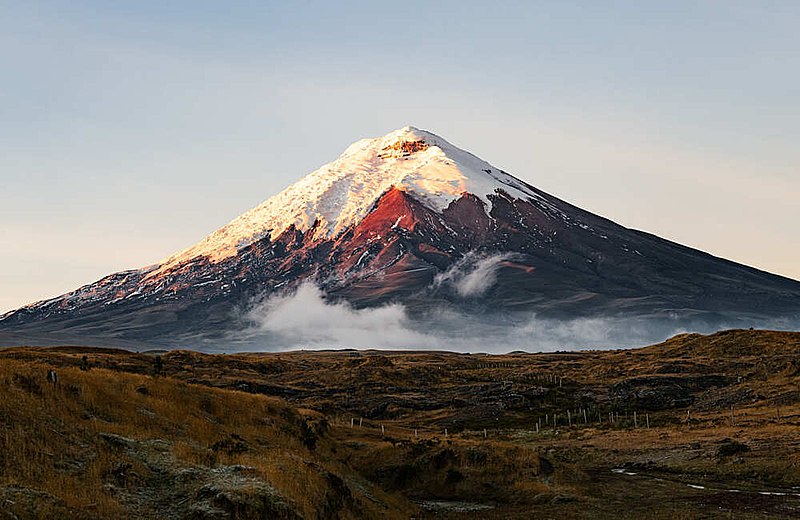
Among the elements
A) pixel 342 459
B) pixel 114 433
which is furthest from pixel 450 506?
pixel 114 433

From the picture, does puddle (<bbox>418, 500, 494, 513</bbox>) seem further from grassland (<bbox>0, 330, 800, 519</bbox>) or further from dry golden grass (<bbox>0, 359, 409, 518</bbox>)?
dry golden grass (<bbox>0, 359, 409, 518</bbox>)

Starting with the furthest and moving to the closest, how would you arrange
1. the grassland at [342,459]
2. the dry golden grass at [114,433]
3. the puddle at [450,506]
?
the puddle at [450,506] → the grassland at [342,459] → the dry golden grass at [114,433]

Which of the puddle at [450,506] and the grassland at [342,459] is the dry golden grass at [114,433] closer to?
the grassland at [342,459]

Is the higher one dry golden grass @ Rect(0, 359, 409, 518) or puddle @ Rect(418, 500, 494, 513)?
dry golden grass @ Rect(0, 359, 409, 518)

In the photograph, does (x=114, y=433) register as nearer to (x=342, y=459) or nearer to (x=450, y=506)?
(x=450, y=506)

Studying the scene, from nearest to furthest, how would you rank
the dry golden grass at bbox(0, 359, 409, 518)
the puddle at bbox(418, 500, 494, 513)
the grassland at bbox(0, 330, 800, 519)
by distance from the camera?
the dry golden grass at bbox(0, 359, 409, 518)
the grassland at bbox(0, 330, 800, 519)
the puddle at bbox(418, 500, 494, 513)

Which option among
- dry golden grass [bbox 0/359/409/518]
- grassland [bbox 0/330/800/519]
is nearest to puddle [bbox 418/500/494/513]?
grassland [bbox 0/330/800/519]

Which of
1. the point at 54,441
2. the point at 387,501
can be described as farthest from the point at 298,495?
the point at 387,501

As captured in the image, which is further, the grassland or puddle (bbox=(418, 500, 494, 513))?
puddle (bbox=(418, 500, 494, 513))

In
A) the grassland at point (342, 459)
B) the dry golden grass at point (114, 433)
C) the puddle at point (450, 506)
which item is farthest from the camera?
the puddle at point (450, 506)

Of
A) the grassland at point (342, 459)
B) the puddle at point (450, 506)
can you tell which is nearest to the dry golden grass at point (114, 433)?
the grassland at point (342, 459)

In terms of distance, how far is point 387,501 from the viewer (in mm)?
31094

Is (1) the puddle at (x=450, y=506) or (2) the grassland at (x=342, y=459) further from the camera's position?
(1) the puddle at (x=450, y=506)

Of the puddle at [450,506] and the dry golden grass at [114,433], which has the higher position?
the dry golden grass at [114,433]
